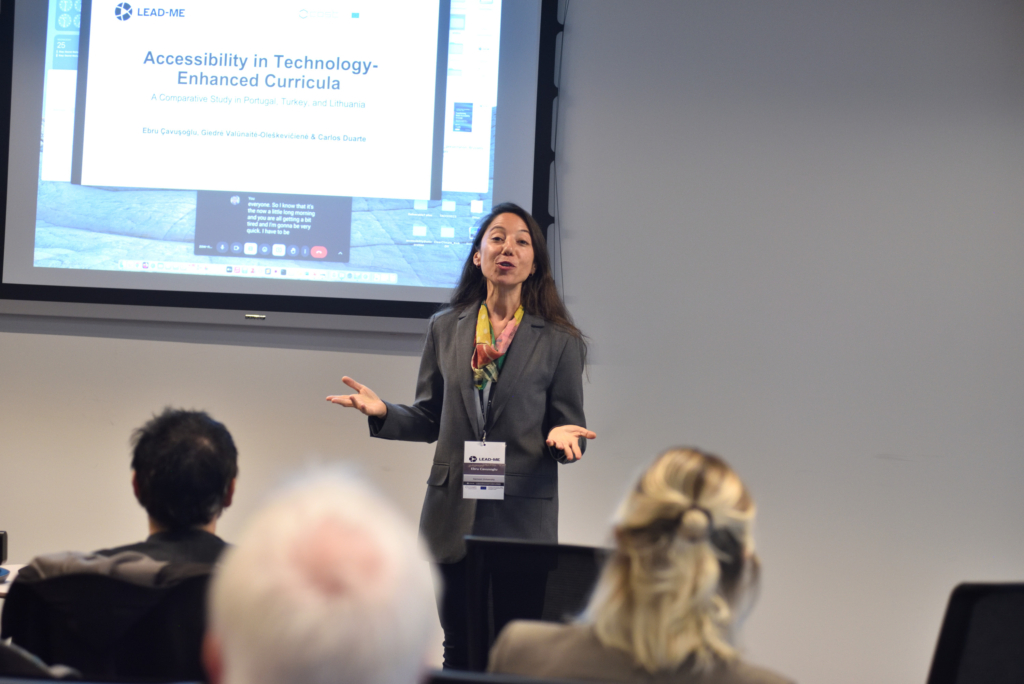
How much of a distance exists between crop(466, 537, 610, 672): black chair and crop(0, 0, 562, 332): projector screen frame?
1.82 metres

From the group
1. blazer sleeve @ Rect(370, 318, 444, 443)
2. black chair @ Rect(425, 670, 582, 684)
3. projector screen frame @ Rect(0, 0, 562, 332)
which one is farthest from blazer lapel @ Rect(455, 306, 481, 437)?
black chair @ Rect(425, 670, 582, 684)

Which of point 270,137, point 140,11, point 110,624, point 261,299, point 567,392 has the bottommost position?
point 110,624

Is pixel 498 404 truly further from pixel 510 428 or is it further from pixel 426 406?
pixel 426 406

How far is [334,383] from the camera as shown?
3.33 metres

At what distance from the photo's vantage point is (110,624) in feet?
4.22

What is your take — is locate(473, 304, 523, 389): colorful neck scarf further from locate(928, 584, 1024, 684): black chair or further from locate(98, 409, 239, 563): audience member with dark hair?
locate(928, 584, 1024, 684): black chair

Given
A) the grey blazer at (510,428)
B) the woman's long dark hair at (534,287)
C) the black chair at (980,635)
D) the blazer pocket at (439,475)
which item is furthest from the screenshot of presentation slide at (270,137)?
the black chair at (980,635)

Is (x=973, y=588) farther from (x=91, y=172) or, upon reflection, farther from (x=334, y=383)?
(x=91, y=172)

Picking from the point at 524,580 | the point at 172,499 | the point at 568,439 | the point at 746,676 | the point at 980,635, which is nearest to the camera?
the point at 746,676

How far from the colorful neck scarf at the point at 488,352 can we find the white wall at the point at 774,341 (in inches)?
36.5

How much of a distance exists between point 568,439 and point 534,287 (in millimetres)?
535

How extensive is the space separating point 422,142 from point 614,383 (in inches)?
48.1

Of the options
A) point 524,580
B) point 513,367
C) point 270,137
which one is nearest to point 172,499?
point 524,580

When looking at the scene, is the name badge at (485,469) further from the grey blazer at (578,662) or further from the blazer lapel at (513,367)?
the grey blazer at (578,662)
